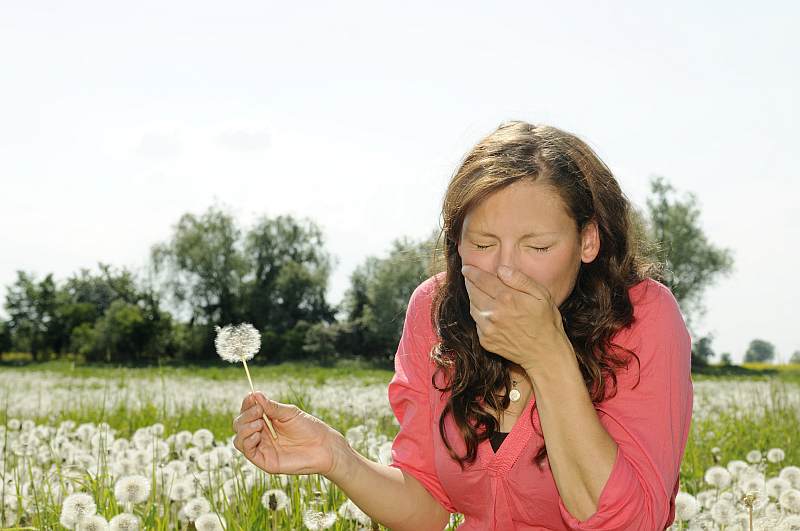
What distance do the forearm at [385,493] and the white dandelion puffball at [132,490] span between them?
0.91 meters

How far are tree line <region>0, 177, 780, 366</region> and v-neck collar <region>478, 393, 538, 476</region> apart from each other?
1680 inches

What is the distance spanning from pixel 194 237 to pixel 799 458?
61.1m

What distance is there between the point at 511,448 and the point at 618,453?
0.39m

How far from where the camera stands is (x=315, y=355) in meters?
45.3

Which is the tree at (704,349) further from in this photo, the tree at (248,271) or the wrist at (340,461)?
the wrist at (340,461)

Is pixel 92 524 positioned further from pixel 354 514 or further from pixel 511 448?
pixel 511 448

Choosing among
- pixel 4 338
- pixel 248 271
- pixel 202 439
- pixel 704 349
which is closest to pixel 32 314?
pixel 4 338

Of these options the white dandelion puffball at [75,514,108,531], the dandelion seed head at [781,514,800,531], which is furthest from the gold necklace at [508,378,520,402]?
the white dandelion puffball at [75,514,108,531]

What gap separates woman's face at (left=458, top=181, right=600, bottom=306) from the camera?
241 centimetres

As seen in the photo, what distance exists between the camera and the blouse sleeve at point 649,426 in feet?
7.55

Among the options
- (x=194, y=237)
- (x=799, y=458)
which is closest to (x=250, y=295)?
(x=194, y=237)

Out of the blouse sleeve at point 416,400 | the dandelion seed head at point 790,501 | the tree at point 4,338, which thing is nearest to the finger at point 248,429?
the blouse sleeve at point 416,400

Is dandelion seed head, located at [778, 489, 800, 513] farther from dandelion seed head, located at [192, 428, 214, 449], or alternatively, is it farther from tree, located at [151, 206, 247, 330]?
tree, located at [151, 206, 247, 330]

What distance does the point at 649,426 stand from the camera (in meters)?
2.48
